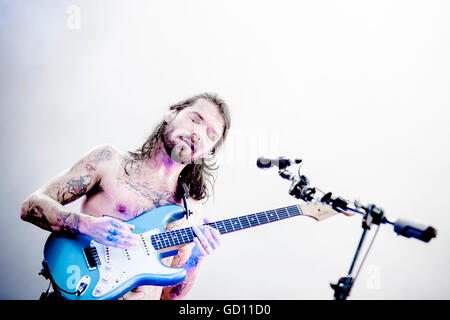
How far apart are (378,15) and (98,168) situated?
2.03m

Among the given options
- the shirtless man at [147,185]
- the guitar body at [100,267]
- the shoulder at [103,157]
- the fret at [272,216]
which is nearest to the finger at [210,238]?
the shirtless man at [147,185]

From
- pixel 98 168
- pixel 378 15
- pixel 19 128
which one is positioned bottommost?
pixel 98 168

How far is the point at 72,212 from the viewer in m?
1.40

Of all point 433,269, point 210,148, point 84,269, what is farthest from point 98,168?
point 433,269

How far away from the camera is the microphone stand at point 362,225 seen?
0.86 metres

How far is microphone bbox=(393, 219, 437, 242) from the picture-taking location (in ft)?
2.73

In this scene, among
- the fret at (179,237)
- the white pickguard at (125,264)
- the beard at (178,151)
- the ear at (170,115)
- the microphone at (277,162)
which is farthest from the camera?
the ear at (170,115)

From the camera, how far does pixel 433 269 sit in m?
1.88

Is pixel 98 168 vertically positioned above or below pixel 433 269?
above

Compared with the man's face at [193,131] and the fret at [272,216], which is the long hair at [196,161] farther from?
the fret at [272,216]

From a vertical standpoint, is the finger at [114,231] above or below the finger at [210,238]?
above

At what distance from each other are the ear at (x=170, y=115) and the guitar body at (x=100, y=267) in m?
0.80

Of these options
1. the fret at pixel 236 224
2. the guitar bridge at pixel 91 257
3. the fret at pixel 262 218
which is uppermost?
the fret at pixel 262 218
